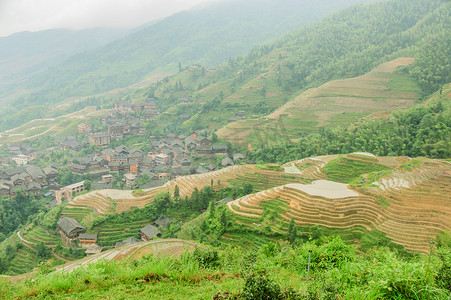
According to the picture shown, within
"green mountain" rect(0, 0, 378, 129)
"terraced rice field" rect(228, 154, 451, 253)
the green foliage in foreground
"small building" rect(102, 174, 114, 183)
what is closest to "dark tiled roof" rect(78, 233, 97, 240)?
"terraced rice field" rect(228, 154, 451, 253)

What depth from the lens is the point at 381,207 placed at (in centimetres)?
1460

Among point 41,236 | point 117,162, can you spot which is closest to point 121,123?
point 117,162

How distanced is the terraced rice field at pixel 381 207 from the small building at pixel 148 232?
4938mm

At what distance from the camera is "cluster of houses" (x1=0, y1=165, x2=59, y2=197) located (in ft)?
84.3

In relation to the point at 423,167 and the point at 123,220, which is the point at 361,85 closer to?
the point at 423,167

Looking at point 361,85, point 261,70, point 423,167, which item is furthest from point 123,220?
point 261,70

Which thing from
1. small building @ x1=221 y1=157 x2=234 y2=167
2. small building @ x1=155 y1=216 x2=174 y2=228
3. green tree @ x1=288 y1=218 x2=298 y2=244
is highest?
green tree @ x1=288 y1=218 x2=298 y2=244

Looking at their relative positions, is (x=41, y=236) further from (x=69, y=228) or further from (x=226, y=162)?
(x=226, y=162)

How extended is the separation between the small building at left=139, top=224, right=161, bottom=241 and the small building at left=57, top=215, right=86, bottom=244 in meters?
3.70

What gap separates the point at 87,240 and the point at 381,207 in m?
16.8

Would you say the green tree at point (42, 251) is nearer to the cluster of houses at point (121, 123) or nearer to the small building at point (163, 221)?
the small building at point (163, 221)

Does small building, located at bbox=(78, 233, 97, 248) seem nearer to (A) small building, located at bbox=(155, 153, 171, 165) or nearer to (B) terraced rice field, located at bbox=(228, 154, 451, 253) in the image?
(B) terraced rice field, located at bbox=(228, 154, 451, 253)

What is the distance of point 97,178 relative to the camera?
3034cm

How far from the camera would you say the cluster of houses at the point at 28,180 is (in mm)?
25688
